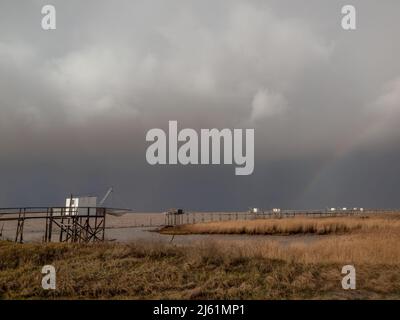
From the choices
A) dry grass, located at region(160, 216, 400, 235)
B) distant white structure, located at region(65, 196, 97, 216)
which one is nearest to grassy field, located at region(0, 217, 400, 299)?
distant white structure, located at region(65, 196, 97, 216)

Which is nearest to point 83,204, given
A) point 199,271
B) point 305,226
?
point 199,271

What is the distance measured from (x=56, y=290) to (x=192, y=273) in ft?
15.5

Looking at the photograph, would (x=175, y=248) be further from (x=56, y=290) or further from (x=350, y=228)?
(x=350, y=228)

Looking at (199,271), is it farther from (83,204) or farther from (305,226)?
(305,226)

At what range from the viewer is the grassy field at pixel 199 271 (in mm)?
12109

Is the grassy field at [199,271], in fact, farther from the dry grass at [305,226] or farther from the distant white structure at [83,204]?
the dry grass at [305,226]

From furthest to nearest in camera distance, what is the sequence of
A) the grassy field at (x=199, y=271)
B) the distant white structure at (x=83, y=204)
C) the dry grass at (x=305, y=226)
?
the dry grass at (x=305, y=226), the distant white structure at (x=83, y=204), the grassy field at (x=199, y=271)

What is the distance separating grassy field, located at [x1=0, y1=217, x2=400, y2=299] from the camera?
12.1 m

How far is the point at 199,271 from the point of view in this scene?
46.9 feet

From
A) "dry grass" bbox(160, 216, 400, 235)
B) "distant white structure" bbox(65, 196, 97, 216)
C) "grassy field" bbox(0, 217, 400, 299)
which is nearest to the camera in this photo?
"grassy field" bbox(0, 217, 400, 299)

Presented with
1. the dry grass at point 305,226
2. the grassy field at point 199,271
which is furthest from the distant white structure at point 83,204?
the dry grass at point 305,226

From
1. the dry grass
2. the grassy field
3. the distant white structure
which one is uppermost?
the distant white structure

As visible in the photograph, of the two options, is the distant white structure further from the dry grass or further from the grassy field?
the dry grass
